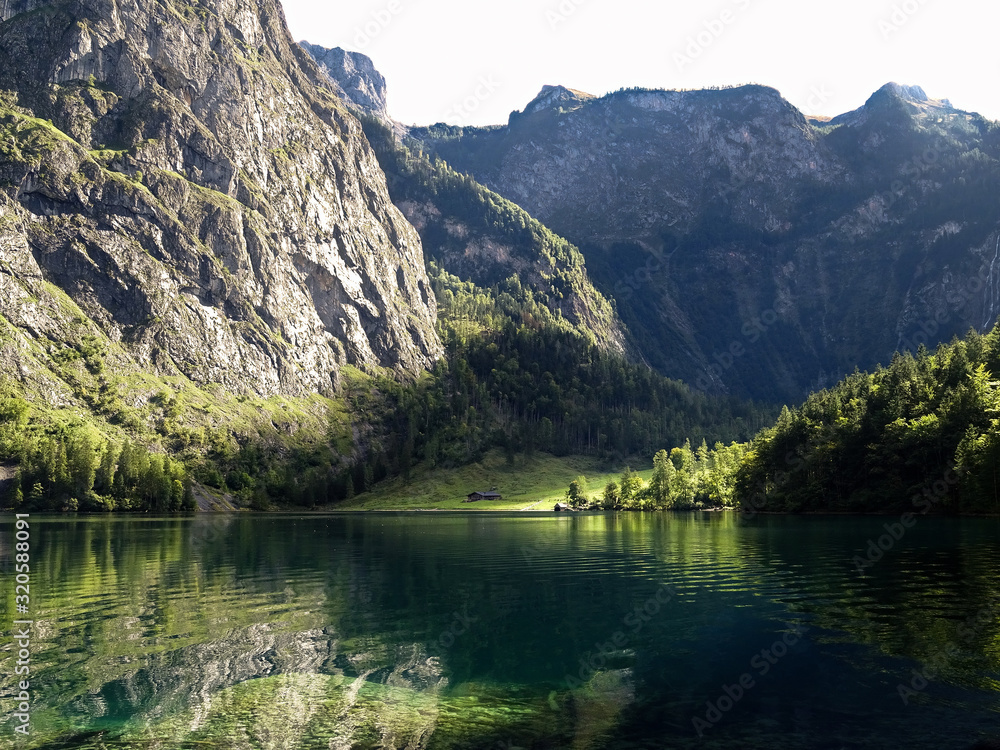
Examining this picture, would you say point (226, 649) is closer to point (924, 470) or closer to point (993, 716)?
point (993, 716)

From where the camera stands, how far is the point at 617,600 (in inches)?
2012

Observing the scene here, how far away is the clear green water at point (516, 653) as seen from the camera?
2481 cm

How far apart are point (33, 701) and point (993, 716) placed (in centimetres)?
3635

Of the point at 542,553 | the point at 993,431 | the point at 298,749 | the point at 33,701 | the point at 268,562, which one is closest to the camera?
the point at 298,749

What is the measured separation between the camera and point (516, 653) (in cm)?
3625

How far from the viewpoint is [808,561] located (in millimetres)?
68875

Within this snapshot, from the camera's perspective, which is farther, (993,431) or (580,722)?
(993,431)

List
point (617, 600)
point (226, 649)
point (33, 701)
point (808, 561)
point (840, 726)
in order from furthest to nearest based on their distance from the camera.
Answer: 1. point (808, 561)
2. point (617, 600)
3. point (226, 649)
4. point (33, 701)
5. point (840, 726)

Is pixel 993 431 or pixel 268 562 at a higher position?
pixel 993 431

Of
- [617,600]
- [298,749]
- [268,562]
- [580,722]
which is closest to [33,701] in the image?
[298,749]

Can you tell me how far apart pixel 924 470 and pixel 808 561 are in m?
83.0

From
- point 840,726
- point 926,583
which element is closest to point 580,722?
point 840,726

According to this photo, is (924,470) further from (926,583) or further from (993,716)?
(993,716)

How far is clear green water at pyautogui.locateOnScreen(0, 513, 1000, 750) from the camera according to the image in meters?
24.8
